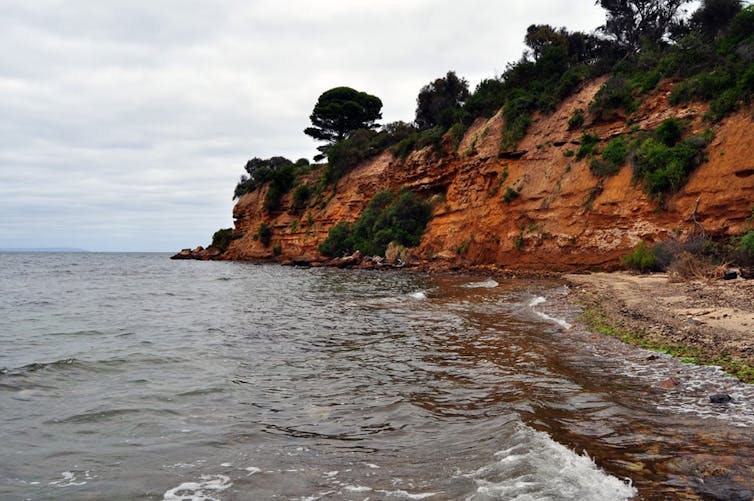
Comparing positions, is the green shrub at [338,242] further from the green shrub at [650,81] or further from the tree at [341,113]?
the green shrub at [650,81]

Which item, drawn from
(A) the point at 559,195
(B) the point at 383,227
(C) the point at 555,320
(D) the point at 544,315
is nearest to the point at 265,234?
(B) the point at 383,227

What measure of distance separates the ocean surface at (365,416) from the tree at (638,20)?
88.3 feet

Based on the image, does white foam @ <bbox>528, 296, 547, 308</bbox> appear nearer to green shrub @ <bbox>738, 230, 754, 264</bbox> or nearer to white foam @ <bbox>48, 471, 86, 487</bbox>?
green shrub @ <bbox>738, 230, 754, 264</bbox>

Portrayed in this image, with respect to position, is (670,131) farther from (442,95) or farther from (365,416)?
(442,95)

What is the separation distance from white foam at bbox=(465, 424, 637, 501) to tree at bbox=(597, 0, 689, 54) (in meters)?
31.4

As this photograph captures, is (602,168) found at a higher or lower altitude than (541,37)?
lower

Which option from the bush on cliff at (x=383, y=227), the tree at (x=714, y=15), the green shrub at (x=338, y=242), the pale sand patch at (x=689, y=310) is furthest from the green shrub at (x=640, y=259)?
the green shrub at (x=338, y=242)

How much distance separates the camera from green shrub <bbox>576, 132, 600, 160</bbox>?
25641mm

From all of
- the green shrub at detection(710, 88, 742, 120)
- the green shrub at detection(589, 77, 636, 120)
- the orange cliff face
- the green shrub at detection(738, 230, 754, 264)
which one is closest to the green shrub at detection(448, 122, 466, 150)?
the orange cliff face

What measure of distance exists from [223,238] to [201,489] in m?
58.8

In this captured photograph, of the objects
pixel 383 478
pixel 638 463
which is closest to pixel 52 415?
pixel 383 478

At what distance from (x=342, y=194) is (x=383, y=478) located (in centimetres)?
4234

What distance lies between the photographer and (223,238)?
198 feet

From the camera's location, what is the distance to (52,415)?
5.99 m
